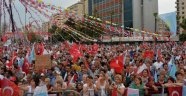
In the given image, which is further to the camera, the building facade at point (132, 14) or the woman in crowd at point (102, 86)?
the building facade at point (132, 14)

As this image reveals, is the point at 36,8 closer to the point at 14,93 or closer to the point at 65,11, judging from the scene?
the point at 65,11

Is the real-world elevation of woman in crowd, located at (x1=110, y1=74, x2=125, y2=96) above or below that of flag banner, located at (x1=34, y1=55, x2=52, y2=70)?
below

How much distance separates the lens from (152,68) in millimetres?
14594

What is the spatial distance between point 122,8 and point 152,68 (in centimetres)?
10338

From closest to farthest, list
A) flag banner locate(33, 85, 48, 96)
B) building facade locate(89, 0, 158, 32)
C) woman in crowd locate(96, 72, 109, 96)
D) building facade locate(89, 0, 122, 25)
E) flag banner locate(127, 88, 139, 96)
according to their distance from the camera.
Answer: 1. flag banner locate(33, 85, 48, 96)
2. flag banner locate(127, 88, 139, 96)
3. woman in crowd locate(96, 72, 109, 96)
4. building facade locate(89, 0, 122, 25)
5. building facade locate(89, 0, 158, 32)

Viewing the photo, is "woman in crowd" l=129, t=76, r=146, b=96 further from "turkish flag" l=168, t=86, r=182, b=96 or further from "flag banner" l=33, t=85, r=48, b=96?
"flag banner" l=33, t=85, r=48, b=96

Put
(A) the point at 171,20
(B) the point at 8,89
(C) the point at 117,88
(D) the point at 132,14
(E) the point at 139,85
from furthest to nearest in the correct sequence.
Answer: (D) the point at 132,14 < (A) the point at 171,20 < (E) the point at 139,85 < (C) the point at 117,88 < (B) the point at 8,89

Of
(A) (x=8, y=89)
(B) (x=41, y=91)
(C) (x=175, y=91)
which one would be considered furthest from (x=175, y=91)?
(A) (x=8, y=89)

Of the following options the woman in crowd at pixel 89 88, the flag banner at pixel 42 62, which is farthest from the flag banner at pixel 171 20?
the woman in crowd at pixel 89 88

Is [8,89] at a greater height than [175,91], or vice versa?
[8,89]

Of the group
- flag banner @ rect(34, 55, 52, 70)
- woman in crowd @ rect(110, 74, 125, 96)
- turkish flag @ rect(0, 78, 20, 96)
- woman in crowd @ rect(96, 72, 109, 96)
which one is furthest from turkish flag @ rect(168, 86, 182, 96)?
flag banner @ rect(34, 55, 52, 70)

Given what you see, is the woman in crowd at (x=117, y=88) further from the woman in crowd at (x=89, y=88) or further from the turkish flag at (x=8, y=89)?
the turkish flag at (x=8, y=89)

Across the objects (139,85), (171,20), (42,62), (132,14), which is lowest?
(139,85)

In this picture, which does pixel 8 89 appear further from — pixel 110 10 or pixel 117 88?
pixel 110 10
